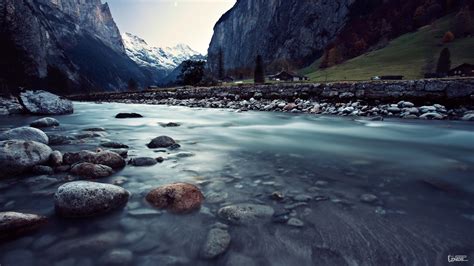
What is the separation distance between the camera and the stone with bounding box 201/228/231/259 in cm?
306

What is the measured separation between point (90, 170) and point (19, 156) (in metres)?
1.60

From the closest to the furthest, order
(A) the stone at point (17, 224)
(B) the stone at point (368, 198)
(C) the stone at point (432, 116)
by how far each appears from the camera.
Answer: (A) the stone at point (17, 224) → (B) the stone at point (368, 198) → (C) the stone at point (432, 116)

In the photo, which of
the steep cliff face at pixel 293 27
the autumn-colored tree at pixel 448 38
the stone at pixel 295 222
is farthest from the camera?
the steep cliff face at pixel 293 27

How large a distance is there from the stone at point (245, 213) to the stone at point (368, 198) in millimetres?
1719

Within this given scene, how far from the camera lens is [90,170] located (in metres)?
5.46

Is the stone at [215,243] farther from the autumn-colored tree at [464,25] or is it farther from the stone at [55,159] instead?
the autumn-colored tree at [464,25]

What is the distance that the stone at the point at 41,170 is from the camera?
552 centimetres

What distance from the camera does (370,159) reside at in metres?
7.46

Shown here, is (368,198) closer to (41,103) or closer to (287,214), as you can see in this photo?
(287,214)

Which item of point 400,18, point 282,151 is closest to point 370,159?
point 282,151

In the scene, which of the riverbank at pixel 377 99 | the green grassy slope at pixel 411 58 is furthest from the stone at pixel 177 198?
the green grassy slope at pixel 411 58

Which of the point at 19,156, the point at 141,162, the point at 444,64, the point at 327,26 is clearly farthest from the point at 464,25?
the point at 19,156

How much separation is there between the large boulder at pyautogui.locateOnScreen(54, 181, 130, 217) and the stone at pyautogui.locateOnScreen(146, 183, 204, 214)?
646 millimetres

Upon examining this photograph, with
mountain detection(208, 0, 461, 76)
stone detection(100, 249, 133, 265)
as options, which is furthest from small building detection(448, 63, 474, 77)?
stone detection(100, 249, 133, 265)
